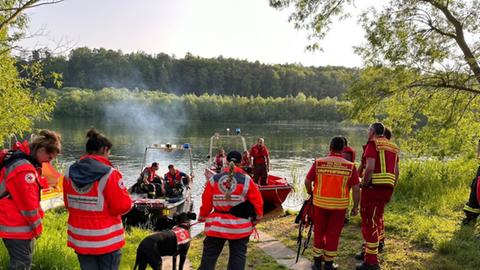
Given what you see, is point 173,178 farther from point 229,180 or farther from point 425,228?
point 229,180

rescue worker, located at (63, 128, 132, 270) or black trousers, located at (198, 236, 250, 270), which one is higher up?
rescue worker, located at (63, 128, 132, 270)

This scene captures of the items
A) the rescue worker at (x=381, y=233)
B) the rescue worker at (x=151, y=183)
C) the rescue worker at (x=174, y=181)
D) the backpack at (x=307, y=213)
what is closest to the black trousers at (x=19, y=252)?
the backpack at (x=307, y=213)

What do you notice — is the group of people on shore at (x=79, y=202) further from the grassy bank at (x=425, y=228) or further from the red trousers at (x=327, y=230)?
the grassy bank at (x=425, y=228)

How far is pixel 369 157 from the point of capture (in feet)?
16.9

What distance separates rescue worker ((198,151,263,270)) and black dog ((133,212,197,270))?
535mm

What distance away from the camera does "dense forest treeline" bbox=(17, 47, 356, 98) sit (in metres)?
116

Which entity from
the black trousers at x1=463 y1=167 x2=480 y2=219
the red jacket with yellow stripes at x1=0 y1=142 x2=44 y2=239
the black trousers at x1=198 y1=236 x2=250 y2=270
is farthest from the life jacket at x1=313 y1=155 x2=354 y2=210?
the black trousers at x1=463 y1=167 x2=480 y2=219

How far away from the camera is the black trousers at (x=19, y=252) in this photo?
3643mm

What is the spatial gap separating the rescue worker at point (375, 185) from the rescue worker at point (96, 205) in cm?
297

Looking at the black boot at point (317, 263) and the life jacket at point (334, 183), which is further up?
the life jacket at point (334, 183)

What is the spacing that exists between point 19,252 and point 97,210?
35.1 inches

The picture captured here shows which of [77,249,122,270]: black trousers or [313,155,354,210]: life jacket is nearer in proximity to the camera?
[77,249,122,270]: black trousers

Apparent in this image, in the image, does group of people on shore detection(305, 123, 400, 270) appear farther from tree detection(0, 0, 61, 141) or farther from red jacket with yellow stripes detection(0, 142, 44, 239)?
tree detection(0, 0, 61, 141)

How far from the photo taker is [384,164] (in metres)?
5.16
